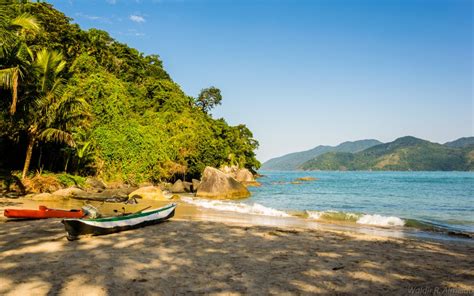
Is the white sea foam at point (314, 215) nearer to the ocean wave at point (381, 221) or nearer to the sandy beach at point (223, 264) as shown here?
the ocean wave at point (381, 221)

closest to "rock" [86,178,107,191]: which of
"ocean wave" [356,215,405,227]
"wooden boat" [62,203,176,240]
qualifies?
"wooden boat" [62,203,176,240]

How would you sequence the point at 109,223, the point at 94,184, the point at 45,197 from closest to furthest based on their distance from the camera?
the point at 109,223 < the point at 45,197 < the point at 94,184

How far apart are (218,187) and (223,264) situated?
22047 millimetres

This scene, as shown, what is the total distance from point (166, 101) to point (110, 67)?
36.5ft

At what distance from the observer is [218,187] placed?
93.7 feet

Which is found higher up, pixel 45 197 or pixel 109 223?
pixel 109 223

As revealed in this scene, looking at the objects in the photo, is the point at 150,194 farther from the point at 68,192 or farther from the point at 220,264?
the point at 220,264

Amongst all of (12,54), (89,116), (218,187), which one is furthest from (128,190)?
(12,54)

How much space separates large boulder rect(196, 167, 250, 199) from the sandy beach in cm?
1828

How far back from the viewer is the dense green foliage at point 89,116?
19.4 meters

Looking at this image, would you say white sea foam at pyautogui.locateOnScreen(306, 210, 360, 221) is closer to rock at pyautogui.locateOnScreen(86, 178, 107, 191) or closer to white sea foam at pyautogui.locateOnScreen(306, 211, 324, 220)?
white sea foam at pyautogui.locateOnScreen(306, 211, 324, 220)

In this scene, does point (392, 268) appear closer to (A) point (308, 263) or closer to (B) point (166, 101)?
(A) point (308, 263)

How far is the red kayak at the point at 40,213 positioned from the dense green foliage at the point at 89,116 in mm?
7219

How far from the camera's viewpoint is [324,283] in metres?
5.41
